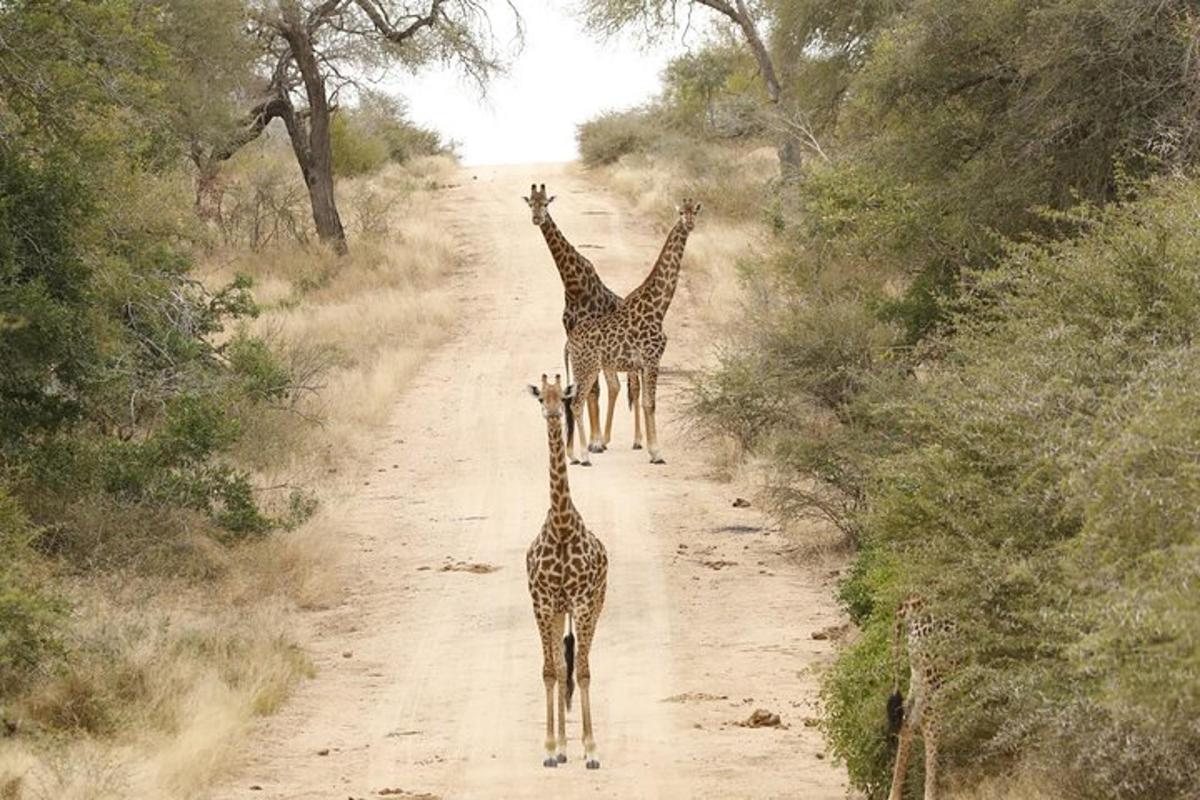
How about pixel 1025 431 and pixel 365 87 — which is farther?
pixel 365 87

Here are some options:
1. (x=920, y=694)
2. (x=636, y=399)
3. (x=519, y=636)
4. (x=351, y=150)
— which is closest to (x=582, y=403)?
(x=636, y=399)

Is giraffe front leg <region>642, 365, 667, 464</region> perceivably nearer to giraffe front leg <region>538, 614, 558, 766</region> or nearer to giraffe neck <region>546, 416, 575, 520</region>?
giraffe neck <region>546, 416, 575, 520</region>

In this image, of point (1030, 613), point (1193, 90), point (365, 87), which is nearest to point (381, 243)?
Result: point (365, 87)

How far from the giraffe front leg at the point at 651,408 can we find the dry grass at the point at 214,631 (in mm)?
3137

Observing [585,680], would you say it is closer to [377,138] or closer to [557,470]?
[557,470]

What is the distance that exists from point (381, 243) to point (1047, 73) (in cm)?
1972

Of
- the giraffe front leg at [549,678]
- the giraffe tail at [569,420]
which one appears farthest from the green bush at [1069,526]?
the giraffe tail at [569,420]

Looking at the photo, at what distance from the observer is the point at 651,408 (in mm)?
20469

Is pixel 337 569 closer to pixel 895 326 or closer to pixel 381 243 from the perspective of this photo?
pixel 895 326

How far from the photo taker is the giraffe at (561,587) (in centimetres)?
1145

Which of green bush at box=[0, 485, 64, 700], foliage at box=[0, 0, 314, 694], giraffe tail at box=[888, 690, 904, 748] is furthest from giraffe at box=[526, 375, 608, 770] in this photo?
foliage at box=[0, 0, 314, 694]

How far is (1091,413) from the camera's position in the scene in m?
9.74

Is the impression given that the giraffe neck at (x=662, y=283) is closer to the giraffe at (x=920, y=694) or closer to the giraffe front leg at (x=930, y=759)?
the giraffe at (x=920, y=694)

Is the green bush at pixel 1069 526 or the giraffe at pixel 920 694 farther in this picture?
the giraffe at pixel 920 694
